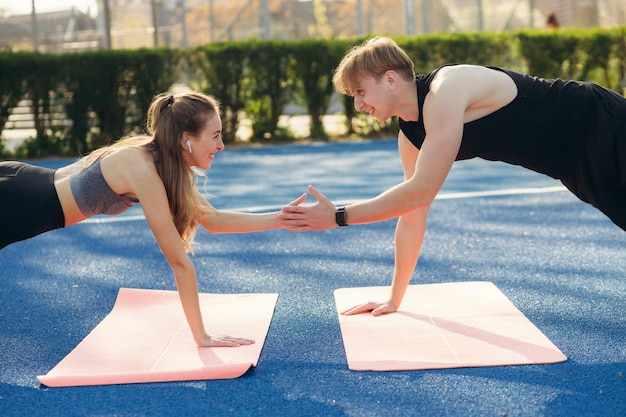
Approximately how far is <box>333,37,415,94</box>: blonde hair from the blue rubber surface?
1215 millimetres

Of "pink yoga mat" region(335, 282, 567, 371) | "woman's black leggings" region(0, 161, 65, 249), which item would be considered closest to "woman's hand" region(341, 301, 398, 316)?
"pink yoga mat" region(335, 282, 567, 371)

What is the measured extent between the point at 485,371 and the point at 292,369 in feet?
2.59

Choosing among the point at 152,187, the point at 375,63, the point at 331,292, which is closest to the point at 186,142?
the point at 152,187

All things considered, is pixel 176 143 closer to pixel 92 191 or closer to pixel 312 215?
pixel 92 191

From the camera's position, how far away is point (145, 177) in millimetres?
3408

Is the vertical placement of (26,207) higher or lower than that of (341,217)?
higher

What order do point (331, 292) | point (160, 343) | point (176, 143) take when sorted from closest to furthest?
point (176, 143), point (160, 343), point (331, 292)

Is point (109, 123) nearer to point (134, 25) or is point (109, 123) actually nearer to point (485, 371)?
point (134, 25)

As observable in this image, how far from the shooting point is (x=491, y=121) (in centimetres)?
337

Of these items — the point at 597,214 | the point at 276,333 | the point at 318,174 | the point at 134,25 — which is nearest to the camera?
the point at 276,333

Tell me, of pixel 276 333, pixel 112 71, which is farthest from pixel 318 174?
pixel 276 333

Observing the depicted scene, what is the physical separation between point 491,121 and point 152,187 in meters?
1.46

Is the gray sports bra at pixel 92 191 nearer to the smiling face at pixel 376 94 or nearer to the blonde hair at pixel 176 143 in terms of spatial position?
the blonde hair at pixel 176 143

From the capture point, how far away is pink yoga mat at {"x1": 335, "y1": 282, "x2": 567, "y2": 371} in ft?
11.0
